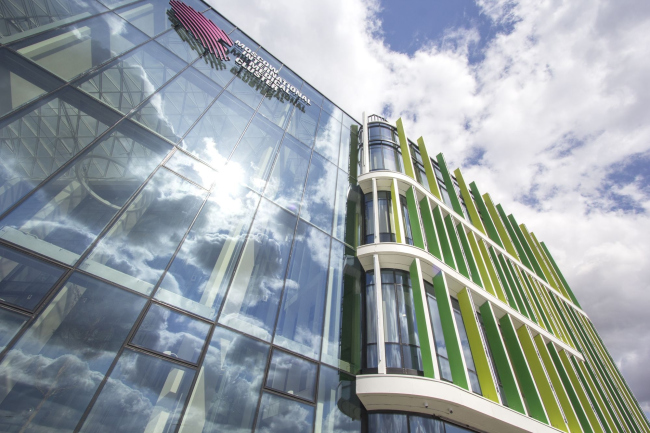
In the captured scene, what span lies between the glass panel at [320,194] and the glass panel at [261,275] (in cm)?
132

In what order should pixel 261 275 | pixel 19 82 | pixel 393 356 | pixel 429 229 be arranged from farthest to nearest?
pixel 429 229
pixel 393 356
pixel 261 275
pixel 19 82

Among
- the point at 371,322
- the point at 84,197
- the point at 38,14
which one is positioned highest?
the point at 38,14

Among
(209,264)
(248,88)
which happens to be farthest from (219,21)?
(209,264)

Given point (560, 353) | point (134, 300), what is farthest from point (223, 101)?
point (560, 353)

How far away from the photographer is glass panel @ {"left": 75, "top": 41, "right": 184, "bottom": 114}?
999 cm

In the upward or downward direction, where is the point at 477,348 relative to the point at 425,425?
upward

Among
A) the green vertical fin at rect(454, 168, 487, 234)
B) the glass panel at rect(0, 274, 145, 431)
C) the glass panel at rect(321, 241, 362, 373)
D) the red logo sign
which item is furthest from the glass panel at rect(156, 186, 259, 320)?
the green vertical fin at rect(454, 168, 487, 234)

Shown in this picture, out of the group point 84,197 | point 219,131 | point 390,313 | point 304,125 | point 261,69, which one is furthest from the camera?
point 304,125

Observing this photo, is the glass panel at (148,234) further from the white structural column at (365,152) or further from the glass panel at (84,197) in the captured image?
the white structural column at (365,152)

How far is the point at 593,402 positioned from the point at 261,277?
893 inches

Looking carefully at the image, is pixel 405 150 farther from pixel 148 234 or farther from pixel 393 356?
pixel 148 234

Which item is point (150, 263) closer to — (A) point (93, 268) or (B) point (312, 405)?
(A) point (93, 268)

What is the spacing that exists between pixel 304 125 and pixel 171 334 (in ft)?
42.7

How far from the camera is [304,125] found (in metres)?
17.6
